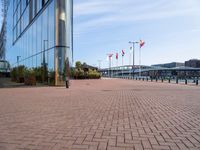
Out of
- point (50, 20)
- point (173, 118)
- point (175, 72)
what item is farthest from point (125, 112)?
point (175, 72)

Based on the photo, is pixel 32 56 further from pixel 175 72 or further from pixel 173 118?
pixel 175 72

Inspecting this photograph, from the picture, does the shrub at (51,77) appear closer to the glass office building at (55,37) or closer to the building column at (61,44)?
the glass office building at (55,37)

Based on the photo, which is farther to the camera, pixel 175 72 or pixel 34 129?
pixel 175 72

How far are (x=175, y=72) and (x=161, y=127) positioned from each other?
316 ft

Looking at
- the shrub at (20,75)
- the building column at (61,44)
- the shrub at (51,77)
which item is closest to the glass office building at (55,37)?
the building column at (61,44)

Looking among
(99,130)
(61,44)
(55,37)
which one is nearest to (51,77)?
(61,44)

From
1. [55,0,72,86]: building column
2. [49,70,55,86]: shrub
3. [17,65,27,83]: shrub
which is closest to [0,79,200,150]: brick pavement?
[55,0,72,86]: building column

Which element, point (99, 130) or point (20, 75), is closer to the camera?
point (99, 130)

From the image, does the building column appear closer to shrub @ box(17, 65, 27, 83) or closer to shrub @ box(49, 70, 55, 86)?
shrub @ box(49, 70, 55, 86)

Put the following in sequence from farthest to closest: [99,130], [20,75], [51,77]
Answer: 1. [20,75]
2. [51,77]
3. [99,130]

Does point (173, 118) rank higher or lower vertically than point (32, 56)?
lower

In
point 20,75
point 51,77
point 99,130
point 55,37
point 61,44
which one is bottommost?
point 99,130

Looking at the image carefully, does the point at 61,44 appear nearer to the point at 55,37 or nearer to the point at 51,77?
the point at 55,37

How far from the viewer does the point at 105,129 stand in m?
6.43
